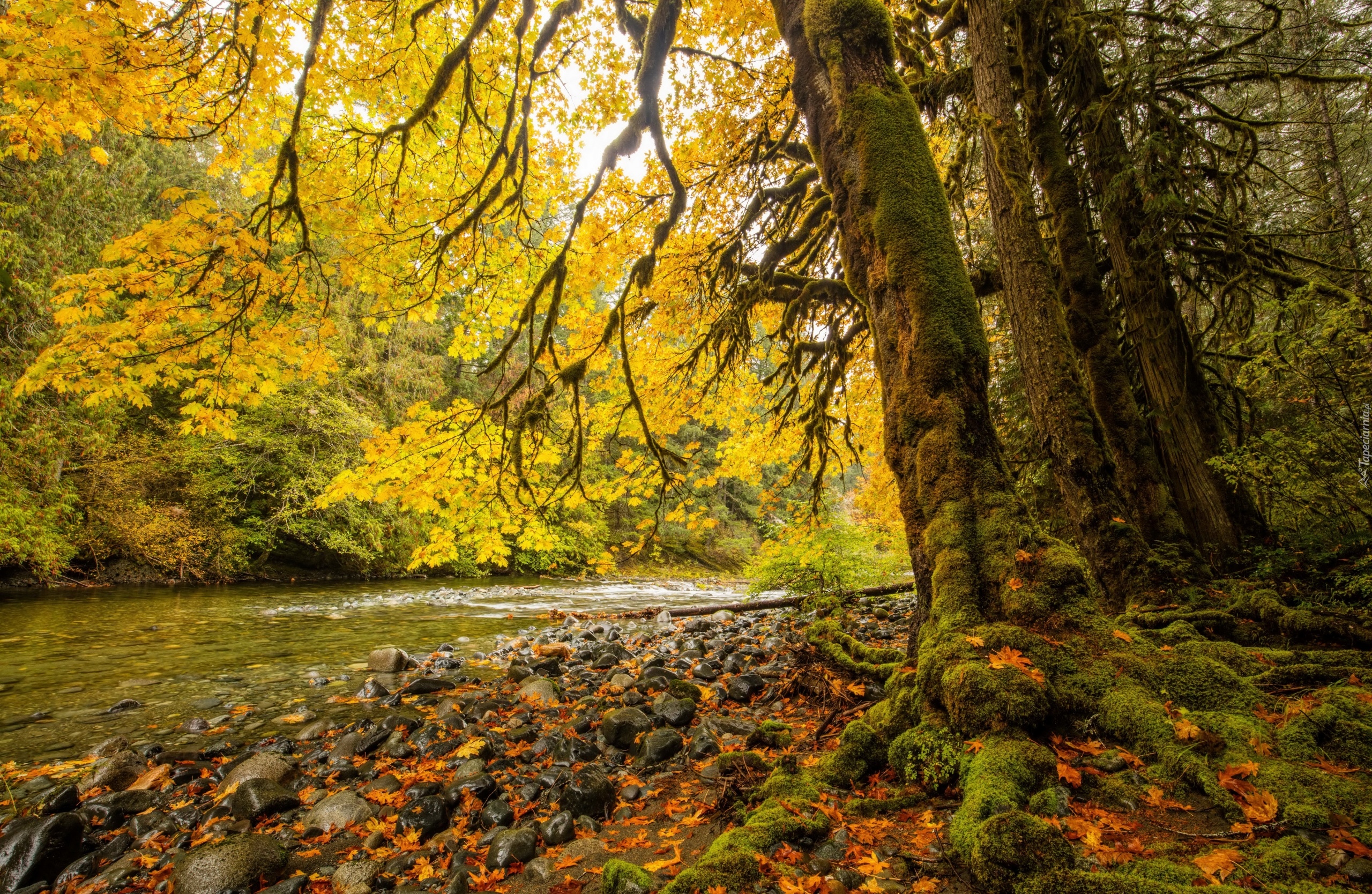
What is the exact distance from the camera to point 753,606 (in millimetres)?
9586

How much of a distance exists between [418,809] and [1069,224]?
7129mm

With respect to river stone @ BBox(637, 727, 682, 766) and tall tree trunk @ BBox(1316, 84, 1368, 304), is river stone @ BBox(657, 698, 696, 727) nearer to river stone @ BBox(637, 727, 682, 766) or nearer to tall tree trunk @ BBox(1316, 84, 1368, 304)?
river stone @ BBox(637, 727, 682, 766)

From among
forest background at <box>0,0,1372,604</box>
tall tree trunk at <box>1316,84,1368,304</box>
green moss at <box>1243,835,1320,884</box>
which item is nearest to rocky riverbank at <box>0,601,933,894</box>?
Answer: green moss at <box>1243,835,1320,884</box>

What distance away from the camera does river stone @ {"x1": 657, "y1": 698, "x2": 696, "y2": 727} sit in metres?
3.84

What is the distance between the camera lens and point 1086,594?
245 cm

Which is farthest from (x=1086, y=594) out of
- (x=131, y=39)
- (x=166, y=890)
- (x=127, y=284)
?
(x=131, y=39)

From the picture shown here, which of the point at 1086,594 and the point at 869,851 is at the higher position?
the point at 1086,594

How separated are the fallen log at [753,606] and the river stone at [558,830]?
685cm

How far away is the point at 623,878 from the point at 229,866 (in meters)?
1.97

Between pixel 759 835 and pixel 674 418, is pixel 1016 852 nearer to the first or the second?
pixel 759 835

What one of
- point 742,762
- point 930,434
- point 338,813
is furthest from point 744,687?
point 338,813

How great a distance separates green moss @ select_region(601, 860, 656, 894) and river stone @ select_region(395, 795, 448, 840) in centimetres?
137

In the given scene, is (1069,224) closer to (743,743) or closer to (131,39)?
(743,743)

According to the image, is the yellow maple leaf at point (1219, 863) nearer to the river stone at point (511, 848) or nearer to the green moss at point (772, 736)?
the green moss at point (772, 736)
